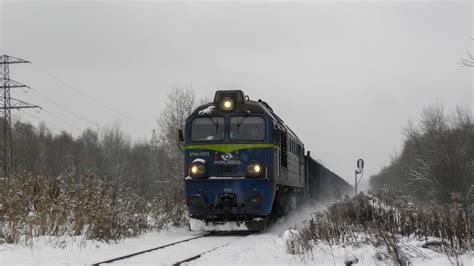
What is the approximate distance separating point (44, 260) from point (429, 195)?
102 feet

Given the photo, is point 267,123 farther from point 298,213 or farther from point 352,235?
point 298,213

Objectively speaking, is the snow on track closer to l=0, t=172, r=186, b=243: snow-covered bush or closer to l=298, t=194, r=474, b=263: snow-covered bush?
l=0, t=172, r=186, b=243: snow-covered bush

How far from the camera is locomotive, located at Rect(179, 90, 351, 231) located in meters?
13.7

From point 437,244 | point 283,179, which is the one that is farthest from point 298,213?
point 437,244

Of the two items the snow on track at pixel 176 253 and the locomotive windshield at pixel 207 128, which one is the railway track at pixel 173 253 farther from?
the locomotive windshield at pixel 207 128

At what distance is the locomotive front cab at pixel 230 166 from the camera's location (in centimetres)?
1364

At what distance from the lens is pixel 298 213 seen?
2055 cm

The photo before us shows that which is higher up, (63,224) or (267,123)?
(267,123)

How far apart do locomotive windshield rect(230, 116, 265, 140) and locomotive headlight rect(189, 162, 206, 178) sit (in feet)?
3.84

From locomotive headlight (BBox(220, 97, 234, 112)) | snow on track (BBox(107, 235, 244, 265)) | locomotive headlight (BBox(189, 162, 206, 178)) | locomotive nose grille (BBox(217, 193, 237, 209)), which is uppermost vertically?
locomotive headlight (BBox(220, 97, 234, 112))

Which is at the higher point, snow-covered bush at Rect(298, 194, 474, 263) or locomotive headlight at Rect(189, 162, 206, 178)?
locomotive headlight at Rect(189, 162, 206, 178)

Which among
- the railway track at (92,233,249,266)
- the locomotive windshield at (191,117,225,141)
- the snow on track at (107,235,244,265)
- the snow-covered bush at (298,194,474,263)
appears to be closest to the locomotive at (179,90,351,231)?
the locomotive windshield at (191,117,225,141)

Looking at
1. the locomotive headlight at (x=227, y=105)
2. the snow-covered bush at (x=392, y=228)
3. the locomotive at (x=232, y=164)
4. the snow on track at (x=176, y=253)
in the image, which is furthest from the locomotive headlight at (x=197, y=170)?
the snow-covered bush at (x=392, y=228)

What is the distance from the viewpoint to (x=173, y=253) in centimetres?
919
